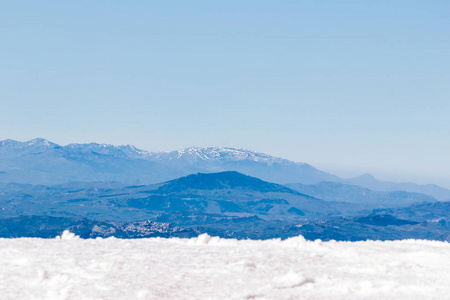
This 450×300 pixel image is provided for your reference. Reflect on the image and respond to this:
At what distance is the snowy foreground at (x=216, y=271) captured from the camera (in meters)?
20.7

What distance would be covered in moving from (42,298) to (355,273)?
47.7 ft

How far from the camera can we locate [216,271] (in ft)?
76.4

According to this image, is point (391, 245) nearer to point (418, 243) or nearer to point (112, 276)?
point (418, 243)

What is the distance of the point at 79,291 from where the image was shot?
68.2ft

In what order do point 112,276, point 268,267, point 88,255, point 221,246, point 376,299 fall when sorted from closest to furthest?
point 376,299
point 112,276
point 268,267
point 88,255
point 221,246

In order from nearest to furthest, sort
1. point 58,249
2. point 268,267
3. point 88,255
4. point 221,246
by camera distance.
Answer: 1. point 268,267
2. point 88,255
3. point 58,249
4. point 221,246

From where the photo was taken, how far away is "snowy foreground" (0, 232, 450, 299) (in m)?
20.7

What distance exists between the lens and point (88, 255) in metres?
26.2

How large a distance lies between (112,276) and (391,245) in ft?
64.9

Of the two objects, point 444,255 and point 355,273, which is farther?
point 444,255

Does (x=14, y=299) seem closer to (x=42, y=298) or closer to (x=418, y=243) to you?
(x=42, y=298)

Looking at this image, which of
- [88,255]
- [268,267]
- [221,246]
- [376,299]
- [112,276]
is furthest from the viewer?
[221,246]

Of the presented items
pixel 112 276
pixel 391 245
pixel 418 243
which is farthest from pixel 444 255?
pixel 112 276

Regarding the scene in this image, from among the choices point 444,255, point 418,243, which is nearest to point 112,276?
point 444,255
